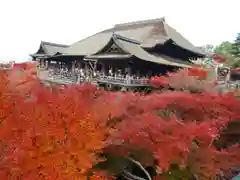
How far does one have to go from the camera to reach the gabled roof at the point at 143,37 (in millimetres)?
29006

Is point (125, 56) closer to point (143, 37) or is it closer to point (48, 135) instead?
point (143, 37)

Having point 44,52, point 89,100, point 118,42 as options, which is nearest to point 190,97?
point 89,100

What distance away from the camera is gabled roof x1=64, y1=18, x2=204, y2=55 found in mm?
29006

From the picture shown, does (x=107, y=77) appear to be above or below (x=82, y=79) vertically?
above

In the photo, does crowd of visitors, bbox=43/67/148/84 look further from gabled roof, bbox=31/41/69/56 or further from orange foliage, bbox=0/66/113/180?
orange foliage, bbox=0/66/113/180

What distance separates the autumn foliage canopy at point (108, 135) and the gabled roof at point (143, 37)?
1569cm

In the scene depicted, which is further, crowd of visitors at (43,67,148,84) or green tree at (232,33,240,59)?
green tree at (232,33,240,59)

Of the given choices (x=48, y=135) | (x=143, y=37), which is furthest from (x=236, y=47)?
(x=48, y=135)

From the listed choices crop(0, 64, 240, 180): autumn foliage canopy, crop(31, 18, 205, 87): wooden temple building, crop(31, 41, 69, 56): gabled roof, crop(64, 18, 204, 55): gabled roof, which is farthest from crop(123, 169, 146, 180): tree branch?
crop(31, 41, 69, 56): gabled roof

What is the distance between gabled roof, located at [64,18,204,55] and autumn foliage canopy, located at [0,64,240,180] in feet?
51.5

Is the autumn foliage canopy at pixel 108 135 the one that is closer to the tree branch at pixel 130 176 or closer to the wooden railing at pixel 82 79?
the tree branch at pixel 130 176

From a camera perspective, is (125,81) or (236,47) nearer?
(125,81)

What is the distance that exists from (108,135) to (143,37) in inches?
848

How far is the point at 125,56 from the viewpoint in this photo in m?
20.8
